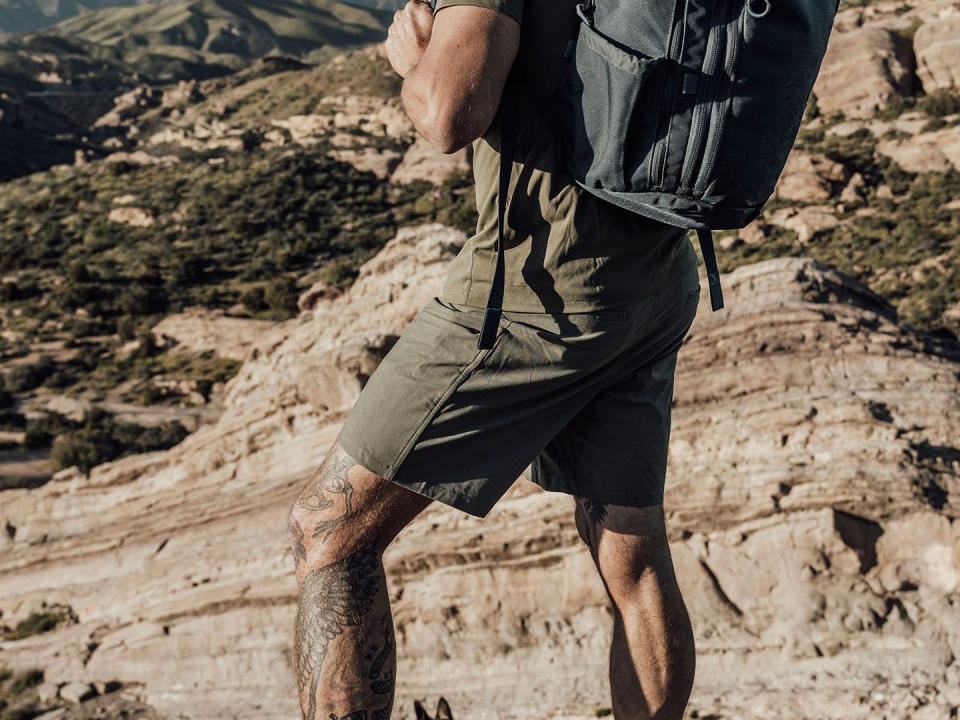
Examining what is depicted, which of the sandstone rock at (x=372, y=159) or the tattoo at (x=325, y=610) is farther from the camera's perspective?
the sandstone rock at (x=372, y=159)

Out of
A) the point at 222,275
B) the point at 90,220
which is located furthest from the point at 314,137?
the point at 222,275

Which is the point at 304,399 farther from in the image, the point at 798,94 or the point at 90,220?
the point at 90,220

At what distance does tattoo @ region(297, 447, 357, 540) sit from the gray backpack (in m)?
0.74

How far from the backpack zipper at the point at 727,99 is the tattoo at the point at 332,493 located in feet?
3.32

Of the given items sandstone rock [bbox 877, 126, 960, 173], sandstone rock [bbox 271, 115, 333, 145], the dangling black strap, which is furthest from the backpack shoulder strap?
sandstone rock [bbox 271, 115, 333, 145]

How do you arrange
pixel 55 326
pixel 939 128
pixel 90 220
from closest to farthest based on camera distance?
pixel 55 326, pixel 939 128, pixel 90 220

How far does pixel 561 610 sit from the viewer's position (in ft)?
17.6

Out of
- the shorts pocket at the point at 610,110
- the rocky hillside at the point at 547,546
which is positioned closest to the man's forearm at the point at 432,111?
the shorts pocket at the point at 610,110

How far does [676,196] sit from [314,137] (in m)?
54.2

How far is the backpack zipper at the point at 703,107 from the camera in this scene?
1.64m

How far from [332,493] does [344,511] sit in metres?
0.05

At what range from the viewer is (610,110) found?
1.72 m

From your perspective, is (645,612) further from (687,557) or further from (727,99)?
(687,557)

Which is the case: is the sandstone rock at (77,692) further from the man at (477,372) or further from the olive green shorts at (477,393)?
the olive green shorts at (477,393)
